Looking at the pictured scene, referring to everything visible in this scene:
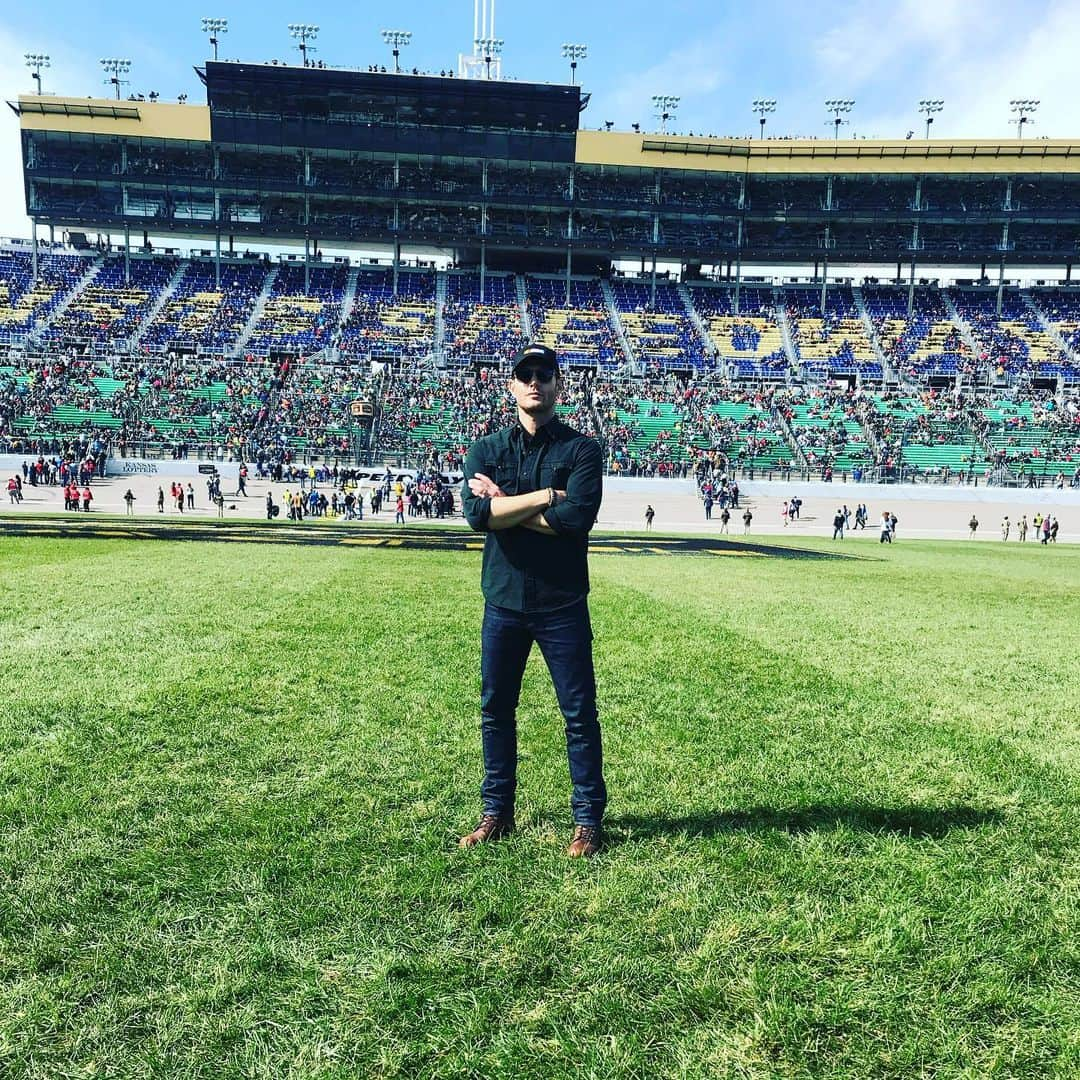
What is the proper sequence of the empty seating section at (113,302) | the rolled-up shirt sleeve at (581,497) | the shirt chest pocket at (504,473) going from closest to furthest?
the rolled-up shirt sleeve at (581,497), the shirt chest pocket at (504,473), the empty seating section at (113,302)

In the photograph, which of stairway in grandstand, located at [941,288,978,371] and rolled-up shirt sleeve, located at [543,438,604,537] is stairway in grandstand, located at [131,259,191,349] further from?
stairway in grandstand, located at [941,288,978,371]

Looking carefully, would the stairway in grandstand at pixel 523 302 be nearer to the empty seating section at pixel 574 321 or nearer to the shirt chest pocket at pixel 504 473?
the empty seating section at pixel 574 321

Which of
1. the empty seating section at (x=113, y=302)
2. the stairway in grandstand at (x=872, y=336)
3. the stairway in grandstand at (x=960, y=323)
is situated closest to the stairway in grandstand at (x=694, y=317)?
the stairway in grandstand at (x=872, y=336)

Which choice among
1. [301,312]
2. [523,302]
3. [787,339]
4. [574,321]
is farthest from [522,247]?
[787,339]

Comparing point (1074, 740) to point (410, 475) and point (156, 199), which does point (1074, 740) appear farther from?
point (156, 199)

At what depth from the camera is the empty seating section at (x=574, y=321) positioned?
5675 centimetres

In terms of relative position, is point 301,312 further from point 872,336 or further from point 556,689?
point 556,689

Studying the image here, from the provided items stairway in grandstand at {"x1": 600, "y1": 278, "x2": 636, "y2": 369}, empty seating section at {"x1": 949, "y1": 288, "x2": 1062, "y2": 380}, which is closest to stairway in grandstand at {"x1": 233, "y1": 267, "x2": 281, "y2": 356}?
stairway in grandstand at {"x1": 600, "y1": 278, "x2": 636, "y2": 369}

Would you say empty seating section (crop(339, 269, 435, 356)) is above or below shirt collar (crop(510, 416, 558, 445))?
above

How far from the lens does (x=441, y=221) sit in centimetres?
6650

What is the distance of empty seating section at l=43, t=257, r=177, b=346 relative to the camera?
53.8m

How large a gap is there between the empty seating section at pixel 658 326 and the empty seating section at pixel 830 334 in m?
8.26

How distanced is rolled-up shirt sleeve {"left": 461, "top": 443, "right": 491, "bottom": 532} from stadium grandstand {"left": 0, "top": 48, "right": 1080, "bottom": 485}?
1832 inches

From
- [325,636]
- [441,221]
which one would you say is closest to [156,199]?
[441,221]
